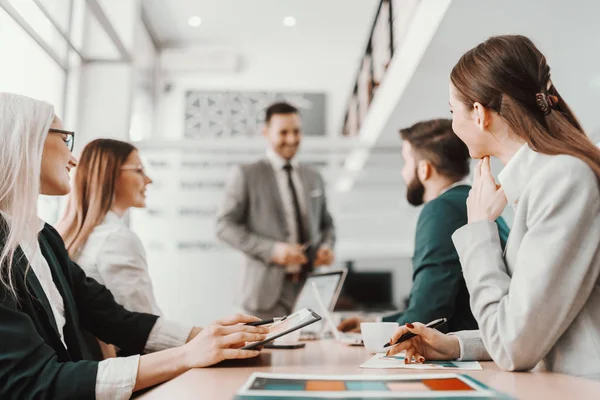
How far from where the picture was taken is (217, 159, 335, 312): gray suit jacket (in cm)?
277

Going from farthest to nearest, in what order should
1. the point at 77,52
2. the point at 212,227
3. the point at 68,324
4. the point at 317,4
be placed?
the point at 317,4, the point at 212,227, the point at 77,52, the point at 68,324

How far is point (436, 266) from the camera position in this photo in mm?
1464

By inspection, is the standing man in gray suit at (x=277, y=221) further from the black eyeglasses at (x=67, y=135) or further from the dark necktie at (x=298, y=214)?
the black eyeglasses at (x=67, y=135)

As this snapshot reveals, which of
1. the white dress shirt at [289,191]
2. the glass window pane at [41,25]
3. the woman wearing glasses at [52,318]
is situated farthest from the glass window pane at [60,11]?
the woman wearing glasses at [52,318]

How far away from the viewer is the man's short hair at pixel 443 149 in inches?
69.2

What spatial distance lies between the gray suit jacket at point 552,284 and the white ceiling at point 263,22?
14.0ft

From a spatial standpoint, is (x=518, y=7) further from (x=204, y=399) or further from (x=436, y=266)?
(x=204, y=399)

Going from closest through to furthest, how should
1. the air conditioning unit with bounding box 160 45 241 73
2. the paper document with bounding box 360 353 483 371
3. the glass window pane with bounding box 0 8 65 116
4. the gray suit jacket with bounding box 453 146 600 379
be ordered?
the gray suit jacket with bounding box 453 146 600 379
the paper document with bounding box 360 353 483 371
the glass window pane with bounding box 0 8 65 116
the air conditioning unit with bounding box 160 45 241 73

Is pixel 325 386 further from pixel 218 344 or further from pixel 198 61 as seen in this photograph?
pixel 198 61

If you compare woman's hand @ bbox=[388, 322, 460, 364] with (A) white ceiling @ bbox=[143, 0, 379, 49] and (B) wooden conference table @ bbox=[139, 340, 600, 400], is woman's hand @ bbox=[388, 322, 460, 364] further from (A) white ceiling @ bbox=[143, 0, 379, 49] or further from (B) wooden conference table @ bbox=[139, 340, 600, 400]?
(A) white ceiling @ bbox=[143, 0, 379, 49]

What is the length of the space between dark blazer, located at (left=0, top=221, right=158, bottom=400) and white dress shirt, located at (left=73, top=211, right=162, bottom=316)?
0.18m

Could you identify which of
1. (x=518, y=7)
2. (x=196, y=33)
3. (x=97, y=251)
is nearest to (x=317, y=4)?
(x=196, y=33)

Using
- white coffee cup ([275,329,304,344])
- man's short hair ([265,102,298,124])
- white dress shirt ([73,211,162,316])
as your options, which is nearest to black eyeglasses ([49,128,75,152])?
white dress shirt ([73,211,162,316])

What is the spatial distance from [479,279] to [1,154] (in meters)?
0.92
